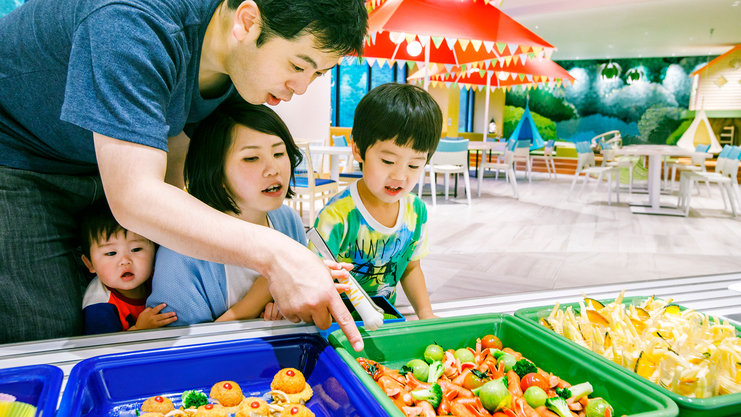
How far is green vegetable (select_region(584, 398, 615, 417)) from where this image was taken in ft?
2.06

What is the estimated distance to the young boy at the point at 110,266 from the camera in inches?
40.7

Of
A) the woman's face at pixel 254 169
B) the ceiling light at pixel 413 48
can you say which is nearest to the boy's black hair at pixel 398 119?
the woman's face at pixel 254 169

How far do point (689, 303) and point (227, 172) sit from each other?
1083mm

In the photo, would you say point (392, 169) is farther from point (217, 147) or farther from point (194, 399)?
point (194, 399)

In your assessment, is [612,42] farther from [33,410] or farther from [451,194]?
[33,410]

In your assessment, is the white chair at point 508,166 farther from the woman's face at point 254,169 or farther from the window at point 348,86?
the woman's face at point 254,169

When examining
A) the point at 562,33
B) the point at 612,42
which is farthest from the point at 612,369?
the point at 612,42

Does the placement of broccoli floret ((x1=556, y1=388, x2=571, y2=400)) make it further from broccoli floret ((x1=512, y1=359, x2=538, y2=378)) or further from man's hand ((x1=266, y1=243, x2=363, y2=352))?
man's hand ((x1=266, y1=243, x2=363, y2=352))

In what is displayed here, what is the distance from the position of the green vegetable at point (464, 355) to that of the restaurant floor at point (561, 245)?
3.55 ft

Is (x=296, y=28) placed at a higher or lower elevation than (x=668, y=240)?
higher

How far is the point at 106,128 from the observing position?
586mm

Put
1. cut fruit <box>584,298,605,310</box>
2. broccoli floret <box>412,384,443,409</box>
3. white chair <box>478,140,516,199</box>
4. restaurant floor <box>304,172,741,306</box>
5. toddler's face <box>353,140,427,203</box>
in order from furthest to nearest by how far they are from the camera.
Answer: white chair <box>478,140,516,199</box>, restaurant floor <box>304,172,741,306</box>, toddler's face <box>353,140,427,203</box>, cut fruit <box>584,298,605,310</box>, broccoli floret <box>412,384,443,409</box>

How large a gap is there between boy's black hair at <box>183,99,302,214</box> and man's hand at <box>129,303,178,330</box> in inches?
9.9

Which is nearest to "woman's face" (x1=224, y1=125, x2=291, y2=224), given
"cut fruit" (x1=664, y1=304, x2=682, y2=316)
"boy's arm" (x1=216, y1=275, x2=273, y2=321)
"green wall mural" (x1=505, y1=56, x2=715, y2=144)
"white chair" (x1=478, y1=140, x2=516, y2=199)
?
"boy's arm" (x1=216, y1=275, x2=273, y2=321)
